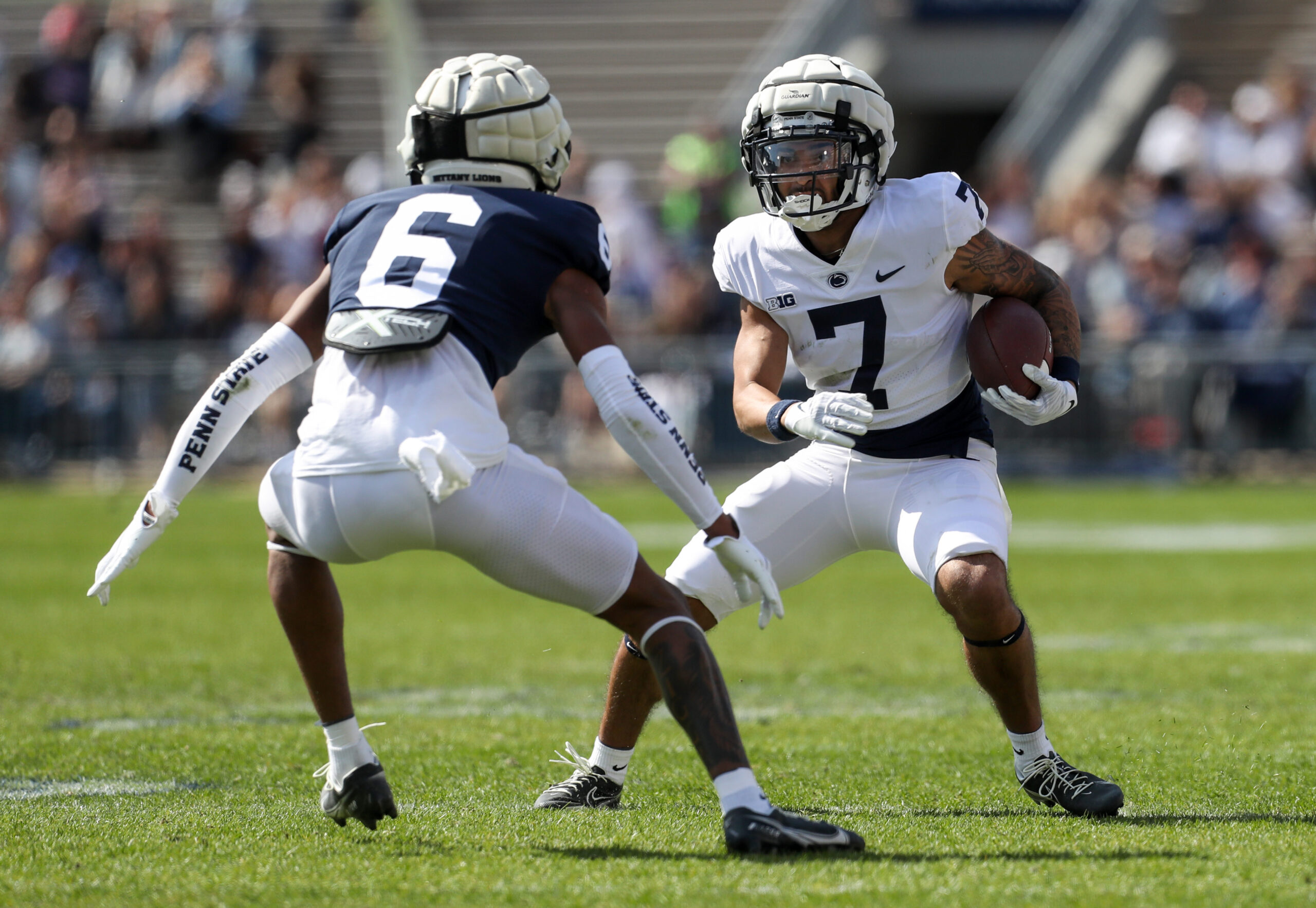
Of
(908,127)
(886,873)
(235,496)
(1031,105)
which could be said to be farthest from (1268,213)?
(886,873)

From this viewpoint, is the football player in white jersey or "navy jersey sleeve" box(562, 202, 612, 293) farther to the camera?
the football player in white jersey

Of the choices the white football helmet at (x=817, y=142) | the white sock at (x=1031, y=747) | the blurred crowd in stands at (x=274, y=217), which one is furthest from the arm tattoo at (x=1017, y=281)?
the blurred crowd in stands at (x=274, y=217)

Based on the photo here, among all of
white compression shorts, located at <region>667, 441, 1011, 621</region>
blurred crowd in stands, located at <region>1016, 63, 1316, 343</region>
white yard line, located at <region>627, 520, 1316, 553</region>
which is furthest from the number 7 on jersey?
blurred crowd in stands, located at <region>1016, 63, 1316, 343</region>

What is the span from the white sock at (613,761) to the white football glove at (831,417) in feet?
3.05

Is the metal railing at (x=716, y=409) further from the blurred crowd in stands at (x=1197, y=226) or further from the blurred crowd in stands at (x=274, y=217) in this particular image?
the blurred crowd in stands at (x=1197, y=226)

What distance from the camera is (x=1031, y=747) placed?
4.25m

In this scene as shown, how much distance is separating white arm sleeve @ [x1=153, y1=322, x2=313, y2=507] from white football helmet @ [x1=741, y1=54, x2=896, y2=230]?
1.27 metres

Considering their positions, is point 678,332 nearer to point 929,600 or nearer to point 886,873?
point 929,600

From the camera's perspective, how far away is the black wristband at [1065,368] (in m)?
4.41

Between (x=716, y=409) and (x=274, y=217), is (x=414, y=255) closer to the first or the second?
(x=716, y=409)

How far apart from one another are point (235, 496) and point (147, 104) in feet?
18.6

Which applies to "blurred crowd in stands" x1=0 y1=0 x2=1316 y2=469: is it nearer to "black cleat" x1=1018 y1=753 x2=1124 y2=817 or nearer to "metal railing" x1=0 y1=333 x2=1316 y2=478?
"metal railing" x1=0 y1=333 x2=1316 y2=478

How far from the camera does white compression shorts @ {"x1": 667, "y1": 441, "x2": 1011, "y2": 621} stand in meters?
4.28

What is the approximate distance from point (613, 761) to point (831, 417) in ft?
3.41
